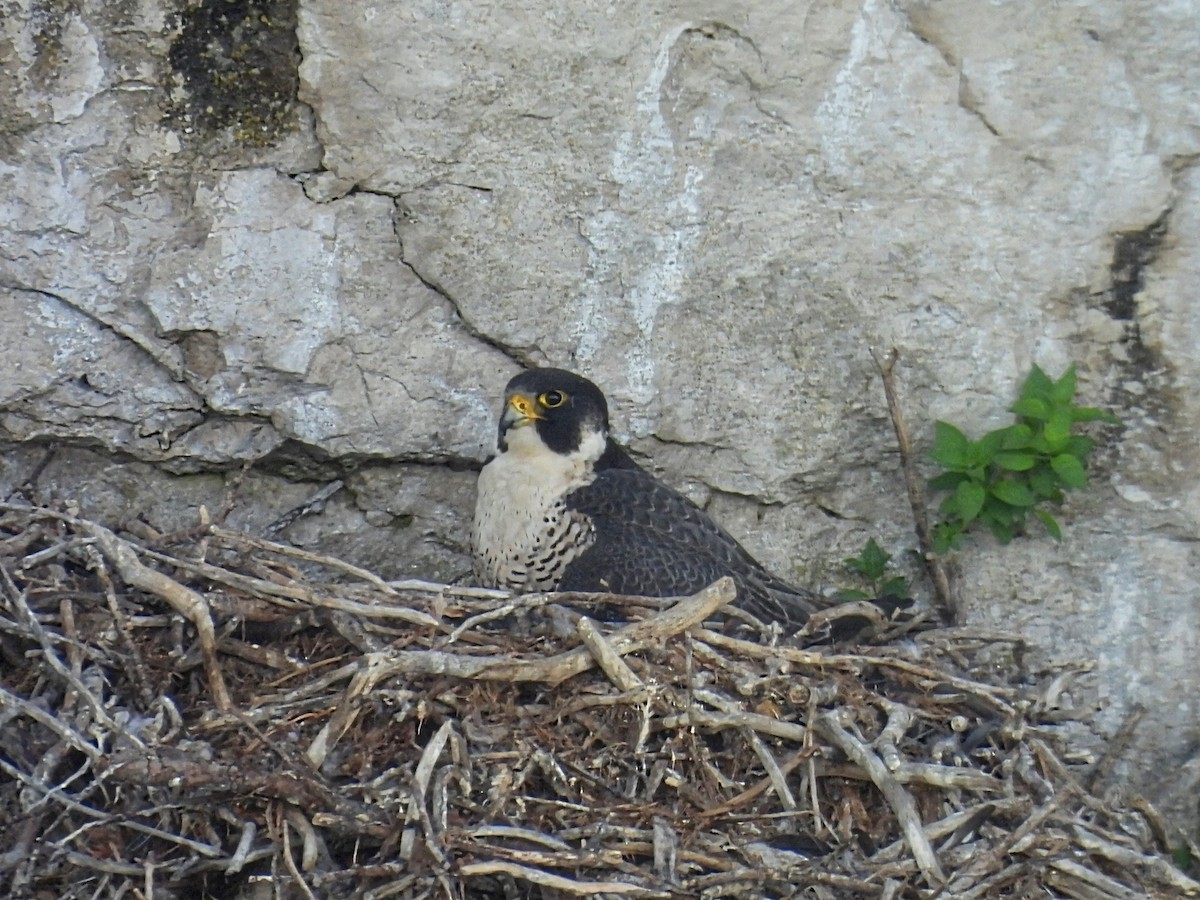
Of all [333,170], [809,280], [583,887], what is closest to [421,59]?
[333,170]

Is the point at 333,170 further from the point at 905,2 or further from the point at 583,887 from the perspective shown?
the point at 583,887

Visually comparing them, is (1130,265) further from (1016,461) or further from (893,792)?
(893,792)

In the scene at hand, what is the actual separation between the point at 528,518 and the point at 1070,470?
113 centimetres

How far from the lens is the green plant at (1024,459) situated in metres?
3.42

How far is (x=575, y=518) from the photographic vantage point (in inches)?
137

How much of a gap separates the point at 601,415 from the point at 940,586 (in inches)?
33.7

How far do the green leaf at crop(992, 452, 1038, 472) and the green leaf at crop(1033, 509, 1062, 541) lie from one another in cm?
11

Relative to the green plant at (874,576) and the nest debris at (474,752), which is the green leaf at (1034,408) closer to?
the green plant at (874,576)

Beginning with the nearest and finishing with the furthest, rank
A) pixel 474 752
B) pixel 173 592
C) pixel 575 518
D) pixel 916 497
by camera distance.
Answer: pixel 474 752 < pixel 173 592 < pixel 575 518 < pixel 916 497

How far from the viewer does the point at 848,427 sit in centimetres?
364

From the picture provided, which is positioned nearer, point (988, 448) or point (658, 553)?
point (658, 553)

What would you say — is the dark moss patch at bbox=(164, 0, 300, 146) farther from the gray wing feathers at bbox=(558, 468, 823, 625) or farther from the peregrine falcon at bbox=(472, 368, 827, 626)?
the gray wing feathers at bbox=(558, 468, 823, 625)

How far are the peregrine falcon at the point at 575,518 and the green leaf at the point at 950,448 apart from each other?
428mm

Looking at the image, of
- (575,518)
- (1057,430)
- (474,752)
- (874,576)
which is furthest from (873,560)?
(474,752)
